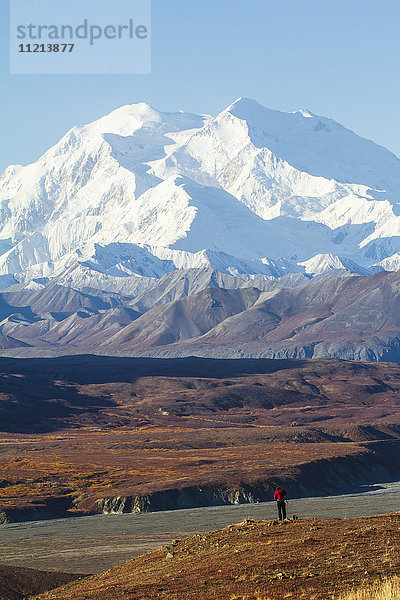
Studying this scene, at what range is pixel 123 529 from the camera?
92.5 metres

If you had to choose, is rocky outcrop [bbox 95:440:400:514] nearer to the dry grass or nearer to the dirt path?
the dirt path

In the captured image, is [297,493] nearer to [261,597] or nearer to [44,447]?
[44,447]

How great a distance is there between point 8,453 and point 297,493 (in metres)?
62.4

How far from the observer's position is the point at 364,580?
33156 mm

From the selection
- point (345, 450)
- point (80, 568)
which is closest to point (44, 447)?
point (345, 450)

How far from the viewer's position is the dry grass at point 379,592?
2951 cm

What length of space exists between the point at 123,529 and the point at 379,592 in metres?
65.0

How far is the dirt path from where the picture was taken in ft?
237

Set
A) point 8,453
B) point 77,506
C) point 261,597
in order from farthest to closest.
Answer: point 8,453 < point 77,506 < point 261,597

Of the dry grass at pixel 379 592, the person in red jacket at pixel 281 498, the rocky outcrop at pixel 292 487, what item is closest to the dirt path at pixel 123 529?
the rocky outcrop at pixel 292 487

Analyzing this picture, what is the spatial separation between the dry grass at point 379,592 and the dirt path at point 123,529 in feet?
121

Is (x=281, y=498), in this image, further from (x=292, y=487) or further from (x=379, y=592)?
(x=292, y=487)

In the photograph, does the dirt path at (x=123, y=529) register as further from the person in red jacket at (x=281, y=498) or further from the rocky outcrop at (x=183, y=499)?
the person in red jacket at (x=281, y=498)

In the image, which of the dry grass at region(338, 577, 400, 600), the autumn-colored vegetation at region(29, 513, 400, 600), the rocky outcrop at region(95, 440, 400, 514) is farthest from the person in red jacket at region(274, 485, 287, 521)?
the rocky outcrop at region(95, 440, 400, 514)
